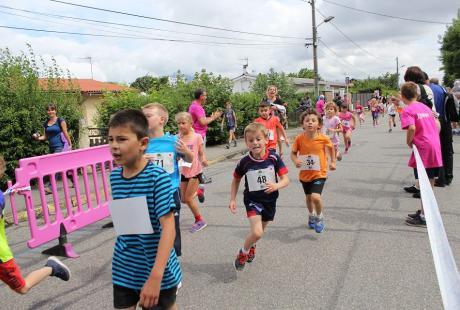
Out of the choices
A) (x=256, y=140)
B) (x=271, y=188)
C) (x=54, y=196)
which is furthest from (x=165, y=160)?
(x=54, y=196)

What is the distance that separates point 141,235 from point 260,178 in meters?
2.06

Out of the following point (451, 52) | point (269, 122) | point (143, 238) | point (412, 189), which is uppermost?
point (451, 52)

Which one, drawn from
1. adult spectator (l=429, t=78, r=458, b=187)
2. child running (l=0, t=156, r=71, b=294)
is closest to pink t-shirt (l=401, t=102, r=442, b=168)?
adult spectator (l=429, t=78, r=458, b=187)

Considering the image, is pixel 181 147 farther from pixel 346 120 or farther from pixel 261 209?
pixel 346 120

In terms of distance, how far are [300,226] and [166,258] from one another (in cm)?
382

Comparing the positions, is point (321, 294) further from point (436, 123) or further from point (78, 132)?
point (78, 132)

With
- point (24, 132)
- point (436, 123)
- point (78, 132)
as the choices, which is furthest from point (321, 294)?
point (78, 132)

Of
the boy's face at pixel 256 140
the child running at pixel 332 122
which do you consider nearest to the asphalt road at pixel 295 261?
the boy's face at pixel 256 140

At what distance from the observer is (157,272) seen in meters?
2.17

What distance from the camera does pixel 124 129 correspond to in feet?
7.42

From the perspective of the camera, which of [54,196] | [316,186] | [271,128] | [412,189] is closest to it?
[316,186]

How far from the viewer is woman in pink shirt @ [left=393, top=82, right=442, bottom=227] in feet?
18.3

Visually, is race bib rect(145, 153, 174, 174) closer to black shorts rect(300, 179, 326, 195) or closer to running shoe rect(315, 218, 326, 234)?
black shorts rect(300, 179, 326, 195)

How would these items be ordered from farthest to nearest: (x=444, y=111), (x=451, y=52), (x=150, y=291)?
(x=451, y=52), (x=444, y=111), (x=150, y=291)
